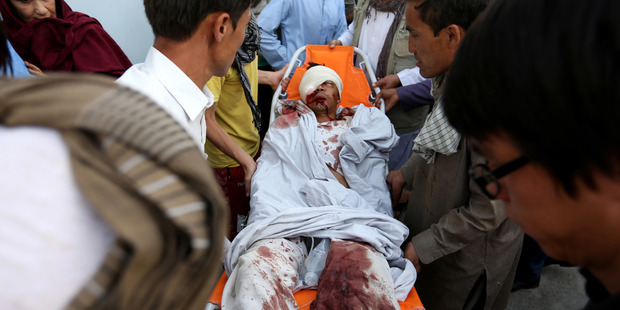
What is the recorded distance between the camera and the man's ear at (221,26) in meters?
1.57

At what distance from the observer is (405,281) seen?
2025mm

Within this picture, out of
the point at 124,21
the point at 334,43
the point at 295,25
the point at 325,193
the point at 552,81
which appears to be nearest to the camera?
the point at 552,81

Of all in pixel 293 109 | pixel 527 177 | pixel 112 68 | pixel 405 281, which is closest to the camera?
pixel 527 177

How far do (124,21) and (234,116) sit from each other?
5.49 feet

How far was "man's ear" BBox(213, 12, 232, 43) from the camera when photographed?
1.57 meters

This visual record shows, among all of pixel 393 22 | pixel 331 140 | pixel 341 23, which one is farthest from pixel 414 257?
pixel 341 23

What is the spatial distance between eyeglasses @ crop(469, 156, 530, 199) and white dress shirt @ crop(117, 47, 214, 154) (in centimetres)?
102

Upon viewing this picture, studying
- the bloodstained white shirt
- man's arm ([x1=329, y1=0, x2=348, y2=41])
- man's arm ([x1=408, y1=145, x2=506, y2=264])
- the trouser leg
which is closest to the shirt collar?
the trouser leg

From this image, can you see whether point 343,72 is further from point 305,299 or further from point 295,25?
point 305,299

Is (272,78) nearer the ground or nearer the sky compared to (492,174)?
nearer the ground

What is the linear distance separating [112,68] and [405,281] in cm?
196

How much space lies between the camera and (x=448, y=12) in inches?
73.7

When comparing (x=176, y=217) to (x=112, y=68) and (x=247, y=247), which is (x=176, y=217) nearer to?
(x=247, y=247)

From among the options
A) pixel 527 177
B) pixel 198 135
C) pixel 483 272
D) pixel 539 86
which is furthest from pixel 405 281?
pixel 539 86
